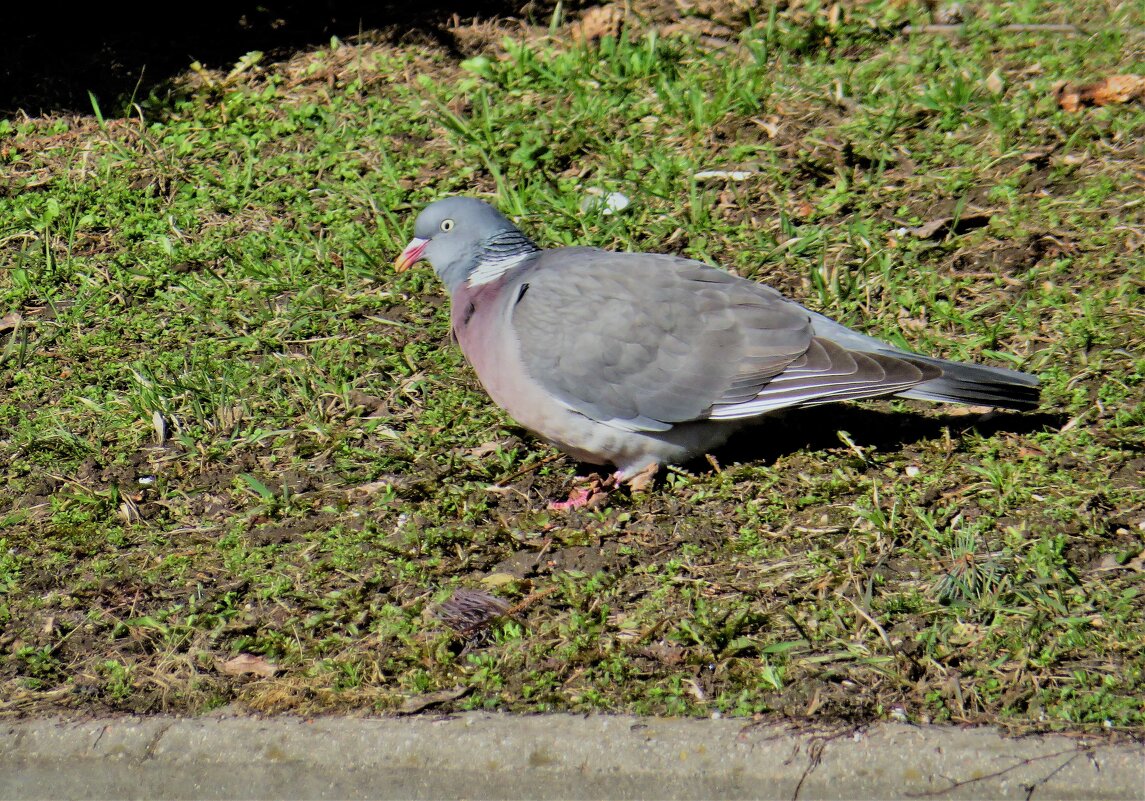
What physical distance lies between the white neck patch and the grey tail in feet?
4.49

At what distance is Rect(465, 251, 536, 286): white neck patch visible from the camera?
427 centimetres

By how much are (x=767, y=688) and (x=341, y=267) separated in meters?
2.85

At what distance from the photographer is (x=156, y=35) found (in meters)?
6.51

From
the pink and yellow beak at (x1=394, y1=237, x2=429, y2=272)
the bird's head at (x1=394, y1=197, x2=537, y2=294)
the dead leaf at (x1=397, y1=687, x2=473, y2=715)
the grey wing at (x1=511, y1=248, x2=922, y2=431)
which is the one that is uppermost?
the bird's head at (x1=394, y1=197, x2=537, y2=294)

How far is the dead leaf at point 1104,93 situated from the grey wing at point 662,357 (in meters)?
2.41

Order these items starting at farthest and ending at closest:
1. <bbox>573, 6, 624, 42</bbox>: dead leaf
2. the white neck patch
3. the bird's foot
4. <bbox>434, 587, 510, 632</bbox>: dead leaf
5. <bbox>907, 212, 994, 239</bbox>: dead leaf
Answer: <bbox>573, 6, 624, 42</bbox>: dead leaf, <bbox>907, 212, 994, 239</bbox>: dead leaf, the white neck patch, the bird's foot, <bbox>434, 587, 510, 632</bbox>: dead leaf

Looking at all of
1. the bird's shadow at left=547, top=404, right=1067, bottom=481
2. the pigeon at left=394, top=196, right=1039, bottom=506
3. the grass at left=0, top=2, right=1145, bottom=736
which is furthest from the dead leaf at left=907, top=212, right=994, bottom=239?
the pigeon at left=394, top=196, right=1039, bottom=506

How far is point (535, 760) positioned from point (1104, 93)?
421 centimetres

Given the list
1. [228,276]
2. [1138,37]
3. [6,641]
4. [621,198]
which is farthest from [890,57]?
[6,641]

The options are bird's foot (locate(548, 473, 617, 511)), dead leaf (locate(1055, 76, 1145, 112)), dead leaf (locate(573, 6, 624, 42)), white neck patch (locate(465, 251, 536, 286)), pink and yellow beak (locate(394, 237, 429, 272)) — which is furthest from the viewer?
dead leaf (locate(573, 6, 624, 42))

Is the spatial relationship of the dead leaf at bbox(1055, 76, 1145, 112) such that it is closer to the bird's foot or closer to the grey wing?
the grey wing

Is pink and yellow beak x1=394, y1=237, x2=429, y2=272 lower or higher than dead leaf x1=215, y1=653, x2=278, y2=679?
higher

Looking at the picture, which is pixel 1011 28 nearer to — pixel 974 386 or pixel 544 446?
pixel 974 386

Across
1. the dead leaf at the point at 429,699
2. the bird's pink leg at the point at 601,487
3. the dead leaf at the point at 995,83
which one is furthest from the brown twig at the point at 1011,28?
the dead leaf at the point at 429,699
